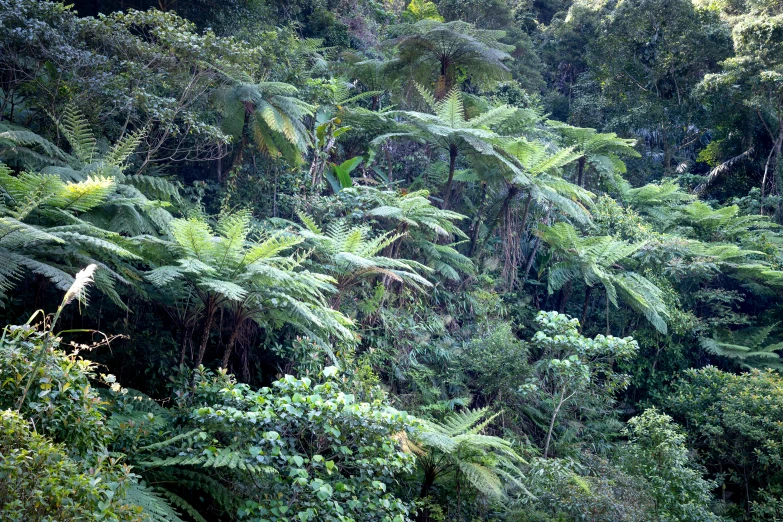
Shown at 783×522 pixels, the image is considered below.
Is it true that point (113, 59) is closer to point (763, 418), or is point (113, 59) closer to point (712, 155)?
point (763, 418)

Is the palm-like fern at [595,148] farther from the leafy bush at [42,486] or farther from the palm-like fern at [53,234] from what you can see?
the leafy bush at [42,486]

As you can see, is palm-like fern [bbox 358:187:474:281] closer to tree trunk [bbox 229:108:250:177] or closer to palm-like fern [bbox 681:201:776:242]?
tree trunk [bbox 229:108:250:177]

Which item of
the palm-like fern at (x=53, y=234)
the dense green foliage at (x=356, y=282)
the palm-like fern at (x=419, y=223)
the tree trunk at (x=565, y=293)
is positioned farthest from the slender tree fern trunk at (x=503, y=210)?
the palm-like fern at (x=53, y=234)

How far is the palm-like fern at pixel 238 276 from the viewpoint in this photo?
5.18m

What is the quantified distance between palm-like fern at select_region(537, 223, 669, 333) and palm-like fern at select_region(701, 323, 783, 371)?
1310 mm

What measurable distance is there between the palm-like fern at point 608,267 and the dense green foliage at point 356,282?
0.06 metres

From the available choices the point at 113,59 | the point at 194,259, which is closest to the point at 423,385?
the point at 194,259

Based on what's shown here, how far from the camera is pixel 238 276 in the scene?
541cm

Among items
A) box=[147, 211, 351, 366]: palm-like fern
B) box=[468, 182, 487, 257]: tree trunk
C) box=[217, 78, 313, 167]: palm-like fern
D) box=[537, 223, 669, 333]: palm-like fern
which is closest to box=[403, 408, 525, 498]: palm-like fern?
box=[147, 211, 351, 366]: palm-like fern

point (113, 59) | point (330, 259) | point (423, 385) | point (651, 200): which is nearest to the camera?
point (330, 259)

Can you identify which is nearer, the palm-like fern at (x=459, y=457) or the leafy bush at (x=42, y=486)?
the leafy bush at (x=42, y=486)

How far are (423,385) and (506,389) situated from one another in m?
1.18

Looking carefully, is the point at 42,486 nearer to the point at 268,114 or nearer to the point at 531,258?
the point at 268,114

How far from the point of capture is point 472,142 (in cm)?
931
